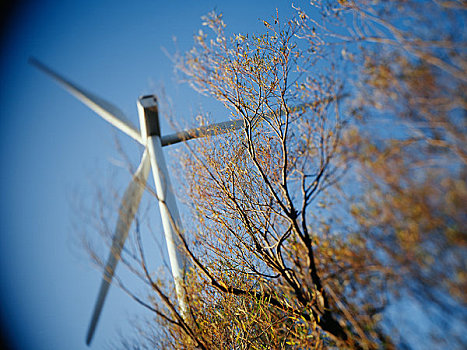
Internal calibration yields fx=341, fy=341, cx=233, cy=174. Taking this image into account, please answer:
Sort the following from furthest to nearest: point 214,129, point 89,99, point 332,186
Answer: point 89,99
point 214,129
point 332,186

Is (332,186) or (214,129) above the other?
(214,129)

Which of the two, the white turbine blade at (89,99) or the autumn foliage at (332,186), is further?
the white turbine blade at (89,99)

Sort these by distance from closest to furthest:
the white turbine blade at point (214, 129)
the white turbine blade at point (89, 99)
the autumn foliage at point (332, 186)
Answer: the autumn foliage at point (332, 186) → the white turbine blade at point (214, 129) → the white turbine blade at point (89, 99)

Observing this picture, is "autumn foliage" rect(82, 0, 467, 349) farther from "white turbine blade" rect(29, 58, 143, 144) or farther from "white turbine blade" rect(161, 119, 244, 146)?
"white turbine blade" rect(29, 58, 143, 144)

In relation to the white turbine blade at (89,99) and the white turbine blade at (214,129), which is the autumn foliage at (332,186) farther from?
the white turbine blade at (89,99)

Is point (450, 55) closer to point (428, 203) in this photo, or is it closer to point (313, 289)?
point (428, 203)

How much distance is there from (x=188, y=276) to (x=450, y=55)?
3921 mm

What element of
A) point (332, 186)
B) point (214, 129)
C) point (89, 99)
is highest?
point (89, 99)

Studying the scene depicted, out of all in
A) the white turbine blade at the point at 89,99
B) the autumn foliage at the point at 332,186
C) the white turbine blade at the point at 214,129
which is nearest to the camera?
the autumn foliage at the point at 332,186

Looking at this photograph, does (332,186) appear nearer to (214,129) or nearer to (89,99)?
(214,129)

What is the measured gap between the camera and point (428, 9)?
2676 millimetres

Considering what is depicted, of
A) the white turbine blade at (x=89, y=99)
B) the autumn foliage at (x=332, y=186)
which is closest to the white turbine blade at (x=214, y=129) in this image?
the autumn foliage at (x=332, y=186)

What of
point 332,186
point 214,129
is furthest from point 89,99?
point 332,186

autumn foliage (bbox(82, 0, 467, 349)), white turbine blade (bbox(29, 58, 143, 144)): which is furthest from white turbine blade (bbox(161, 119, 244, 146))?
white turbine blade (bbox(29, 58, 143, 144))
